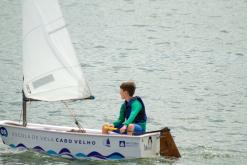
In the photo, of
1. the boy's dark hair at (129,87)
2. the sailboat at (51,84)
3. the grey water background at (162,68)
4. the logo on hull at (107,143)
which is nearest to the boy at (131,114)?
the boy's dark hair at (129,87)

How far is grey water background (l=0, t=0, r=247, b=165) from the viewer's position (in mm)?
17453

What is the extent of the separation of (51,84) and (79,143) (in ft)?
4.09

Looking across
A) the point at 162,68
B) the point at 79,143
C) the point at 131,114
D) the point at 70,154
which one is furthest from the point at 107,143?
the point at 162,68

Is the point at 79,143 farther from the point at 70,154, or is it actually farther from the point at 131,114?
the point at 131,114

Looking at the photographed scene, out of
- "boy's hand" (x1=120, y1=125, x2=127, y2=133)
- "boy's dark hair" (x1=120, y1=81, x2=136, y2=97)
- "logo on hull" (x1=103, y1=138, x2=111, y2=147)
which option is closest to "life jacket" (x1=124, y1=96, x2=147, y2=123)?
"boy's dark hair" (x1=120, y1=81, x2=136, y2=97)

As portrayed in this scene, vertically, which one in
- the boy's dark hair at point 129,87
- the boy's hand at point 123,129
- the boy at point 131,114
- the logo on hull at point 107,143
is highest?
the boy's dark hair at point 129,87

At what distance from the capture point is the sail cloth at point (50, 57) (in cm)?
1511

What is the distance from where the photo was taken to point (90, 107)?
785 inches

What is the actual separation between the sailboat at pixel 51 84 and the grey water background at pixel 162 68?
0.81ft

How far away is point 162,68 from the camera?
83.3 feet

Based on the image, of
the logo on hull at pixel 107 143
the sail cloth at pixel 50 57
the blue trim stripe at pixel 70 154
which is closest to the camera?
the logo on hull at pixel 107 143

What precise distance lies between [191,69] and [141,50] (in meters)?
3.40

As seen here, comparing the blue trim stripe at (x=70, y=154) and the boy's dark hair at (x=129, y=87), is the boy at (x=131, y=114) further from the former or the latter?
the blue trim stripe at (x=70, y=154)

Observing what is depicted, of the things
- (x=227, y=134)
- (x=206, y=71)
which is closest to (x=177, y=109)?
(x=227, y=134)
